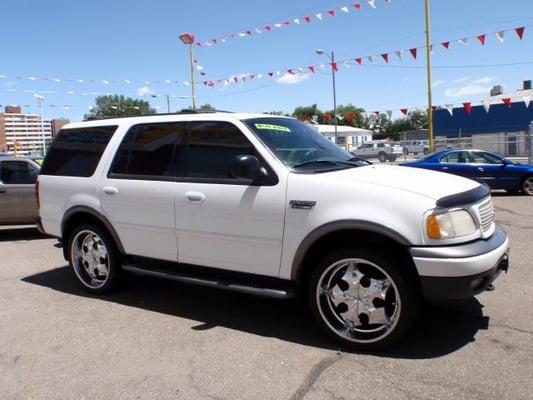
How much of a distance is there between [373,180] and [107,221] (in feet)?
9.27

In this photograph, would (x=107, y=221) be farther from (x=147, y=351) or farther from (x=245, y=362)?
(x=245, y=362)

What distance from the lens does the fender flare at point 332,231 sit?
3551 millimetres

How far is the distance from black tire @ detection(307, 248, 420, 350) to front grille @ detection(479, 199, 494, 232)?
0.70 m

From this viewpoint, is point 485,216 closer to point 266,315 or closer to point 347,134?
point 266,315

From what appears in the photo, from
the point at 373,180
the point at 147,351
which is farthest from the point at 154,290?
the point at 373,180

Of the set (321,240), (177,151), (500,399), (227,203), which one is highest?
(177,151)


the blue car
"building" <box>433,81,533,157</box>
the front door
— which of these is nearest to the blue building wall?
"building" <box>433,81,533,157</box>

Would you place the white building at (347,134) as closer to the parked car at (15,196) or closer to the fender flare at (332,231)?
the parked car at (15,196)

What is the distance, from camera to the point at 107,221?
5211 mm

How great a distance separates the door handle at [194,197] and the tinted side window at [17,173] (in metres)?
6.22

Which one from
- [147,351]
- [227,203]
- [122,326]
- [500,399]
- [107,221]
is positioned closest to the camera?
[500,399]

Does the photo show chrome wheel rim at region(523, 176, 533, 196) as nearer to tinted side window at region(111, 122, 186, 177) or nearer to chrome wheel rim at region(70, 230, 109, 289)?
tinted side window at region(111, 122, 186, 177)

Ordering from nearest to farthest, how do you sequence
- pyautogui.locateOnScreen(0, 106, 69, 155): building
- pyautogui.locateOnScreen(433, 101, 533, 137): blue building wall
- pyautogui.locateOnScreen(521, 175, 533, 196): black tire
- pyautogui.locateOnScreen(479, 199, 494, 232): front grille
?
pyautogui.locateOnScreen(479, 199, 494, 232): front grille < pyautogui.locateOnScreen(521, 175, 533, 196): black tire < pyautogui.locateOnScreen(433, 101, 533, 137): blue building wall < pyautogui.locateOnScreen(0, 106, 69, 155): building

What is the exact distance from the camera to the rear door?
4762 mm
